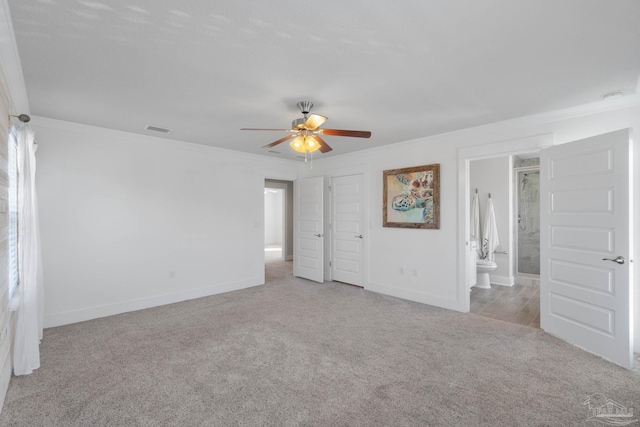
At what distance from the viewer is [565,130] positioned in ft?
10.9

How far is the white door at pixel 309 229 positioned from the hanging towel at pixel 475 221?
283cm

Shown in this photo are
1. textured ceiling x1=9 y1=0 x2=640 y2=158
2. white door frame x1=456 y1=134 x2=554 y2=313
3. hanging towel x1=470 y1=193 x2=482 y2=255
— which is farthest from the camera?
hanging towel x1=470 y1=193 x2=482 y2=255

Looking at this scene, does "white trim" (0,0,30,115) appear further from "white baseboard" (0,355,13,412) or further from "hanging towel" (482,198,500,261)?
"hanging towel" (482,198,500,261)

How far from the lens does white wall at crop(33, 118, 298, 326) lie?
3617 mm

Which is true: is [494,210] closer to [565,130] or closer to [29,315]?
[565,130]

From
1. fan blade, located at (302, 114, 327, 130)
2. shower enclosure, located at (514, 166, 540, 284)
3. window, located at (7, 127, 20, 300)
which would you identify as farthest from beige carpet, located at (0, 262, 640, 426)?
shower enclosure, located at (514, 166, 540, 284)

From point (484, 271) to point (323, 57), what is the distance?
15.4ft

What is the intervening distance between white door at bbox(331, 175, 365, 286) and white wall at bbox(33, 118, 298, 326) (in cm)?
140

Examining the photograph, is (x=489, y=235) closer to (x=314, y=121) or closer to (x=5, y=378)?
(x=314, y=121)

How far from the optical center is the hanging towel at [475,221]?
18.4 feet

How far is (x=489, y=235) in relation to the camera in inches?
215

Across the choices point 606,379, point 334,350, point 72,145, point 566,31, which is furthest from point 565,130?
point 72,145

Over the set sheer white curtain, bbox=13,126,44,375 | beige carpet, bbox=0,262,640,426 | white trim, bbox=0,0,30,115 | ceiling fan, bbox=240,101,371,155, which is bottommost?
beige carpet, bbox=0,262,640,426

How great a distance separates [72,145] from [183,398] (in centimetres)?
335
